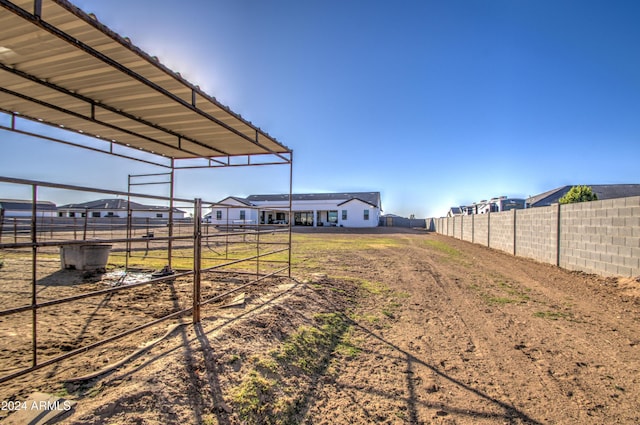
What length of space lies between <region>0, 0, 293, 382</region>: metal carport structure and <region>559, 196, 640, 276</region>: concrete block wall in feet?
27.3

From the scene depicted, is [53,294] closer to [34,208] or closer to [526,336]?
[34,208]

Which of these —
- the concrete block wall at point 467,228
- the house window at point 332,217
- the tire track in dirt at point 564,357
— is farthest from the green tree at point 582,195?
the house window at point 332,217

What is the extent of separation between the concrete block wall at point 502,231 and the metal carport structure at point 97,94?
12.4 m

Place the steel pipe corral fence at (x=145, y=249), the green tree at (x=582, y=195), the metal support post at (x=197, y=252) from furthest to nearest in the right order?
1. the green tree at (x=582, y=195)
2. the metal support post at (x=197, y=252)
3. the steel pipe corral fence at (x=145, y=249)

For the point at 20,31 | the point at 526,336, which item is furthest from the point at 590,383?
the point at 20,31

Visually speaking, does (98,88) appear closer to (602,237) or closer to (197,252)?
(197,252)

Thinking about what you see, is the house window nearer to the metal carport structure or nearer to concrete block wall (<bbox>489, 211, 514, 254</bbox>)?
concrete block wall (<bbox>489, 211, 514, 254</bbox>)

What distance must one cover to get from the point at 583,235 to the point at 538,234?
2.69m

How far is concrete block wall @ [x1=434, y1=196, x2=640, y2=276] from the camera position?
7.26 metres

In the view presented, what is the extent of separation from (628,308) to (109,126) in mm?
10288

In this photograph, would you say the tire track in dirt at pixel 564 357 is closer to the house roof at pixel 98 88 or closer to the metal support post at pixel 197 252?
the metal support post at pixel 197 252

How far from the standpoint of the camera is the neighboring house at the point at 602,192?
32594 millimetres

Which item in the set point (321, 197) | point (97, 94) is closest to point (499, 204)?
point (321, 197)

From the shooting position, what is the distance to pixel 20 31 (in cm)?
291
